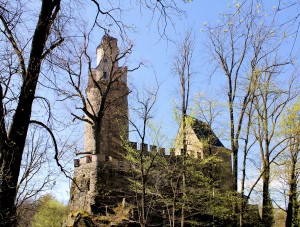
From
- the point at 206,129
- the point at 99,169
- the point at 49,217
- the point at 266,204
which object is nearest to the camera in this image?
the point at 266,204

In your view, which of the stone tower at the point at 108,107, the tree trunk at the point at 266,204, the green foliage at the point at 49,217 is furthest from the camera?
the green foliage at the point at 49,217

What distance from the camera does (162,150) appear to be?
60.0 ft

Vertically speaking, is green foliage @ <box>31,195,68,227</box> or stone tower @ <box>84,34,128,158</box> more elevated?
stone tower @ <box>84,34,128,158</box>

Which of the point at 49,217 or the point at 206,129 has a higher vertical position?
the point at 206,129

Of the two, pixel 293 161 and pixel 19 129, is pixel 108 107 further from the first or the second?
pixel 19 129

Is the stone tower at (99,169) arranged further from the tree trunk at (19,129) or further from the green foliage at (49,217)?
the tree trunk at (19,129)

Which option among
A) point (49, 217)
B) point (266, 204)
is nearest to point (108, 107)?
point (266, 204)

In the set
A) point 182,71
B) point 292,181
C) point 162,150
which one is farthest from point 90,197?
point 292,181

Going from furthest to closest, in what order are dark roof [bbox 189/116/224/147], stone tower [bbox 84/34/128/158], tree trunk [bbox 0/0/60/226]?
1. stone tower [bbox 84/34/128/158]
2. dark roof [bbox 189/116/224/147]
3. tree trunk [bbox 0/0/60/226]

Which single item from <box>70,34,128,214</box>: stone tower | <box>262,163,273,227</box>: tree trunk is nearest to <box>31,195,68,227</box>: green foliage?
<box>70,34,128,214</box>: stone tower

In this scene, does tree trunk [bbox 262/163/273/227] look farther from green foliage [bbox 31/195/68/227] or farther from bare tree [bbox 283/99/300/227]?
green foliage [bbox 31/195/68/227]

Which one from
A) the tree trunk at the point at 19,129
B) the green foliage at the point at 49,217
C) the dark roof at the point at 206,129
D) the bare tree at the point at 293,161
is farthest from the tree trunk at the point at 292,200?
the green foliage at the point at 49,217

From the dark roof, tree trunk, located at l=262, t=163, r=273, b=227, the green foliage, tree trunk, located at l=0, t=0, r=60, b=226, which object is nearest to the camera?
tree trunk, located at l=0, t=0, r=60, b=226

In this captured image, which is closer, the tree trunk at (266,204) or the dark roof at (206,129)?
the tree trunk at (266,204)
